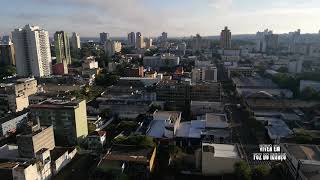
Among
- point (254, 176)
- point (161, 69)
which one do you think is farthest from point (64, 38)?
point (254, 176)

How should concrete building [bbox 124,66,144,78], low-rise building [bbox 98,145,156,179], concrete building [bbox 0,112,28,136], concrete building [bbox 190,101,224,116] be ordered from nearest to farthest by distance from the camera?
low-rise building [bbox 98,145,156,179] < concrete building [bbox 0,112,28,136] < concrete building [bbox 190,101,224,116] < concrete building [bbox 124,66,144,78]

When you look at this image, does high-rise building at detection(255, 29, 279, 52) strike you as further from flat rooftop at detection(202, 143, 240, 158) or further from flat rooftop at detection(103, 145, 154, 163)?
flat rooftop at detection(103, 145, 154, 163)

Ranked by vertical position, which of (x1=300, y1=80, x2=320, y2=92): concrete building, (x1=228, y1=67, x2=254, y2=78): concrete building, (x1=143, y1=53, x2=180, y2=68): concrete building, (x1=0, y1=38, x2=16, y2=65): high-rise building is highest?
(x1=0, y1=38, x2=16, y2=65): high-rise building

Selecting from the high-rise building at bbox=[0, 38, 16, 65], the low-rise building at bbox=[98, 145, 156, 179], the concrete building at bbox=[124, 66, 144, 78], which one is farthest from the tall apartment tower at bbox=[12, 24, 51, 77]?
the low-rise building at bbox=[98, 145, 156, 179]

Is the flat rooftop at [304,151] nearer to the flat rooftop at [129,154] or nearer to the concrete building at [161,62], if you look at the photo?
the flat rooftop at [129,154]

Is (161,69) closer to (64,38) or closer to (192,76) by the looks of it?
(192,76)
